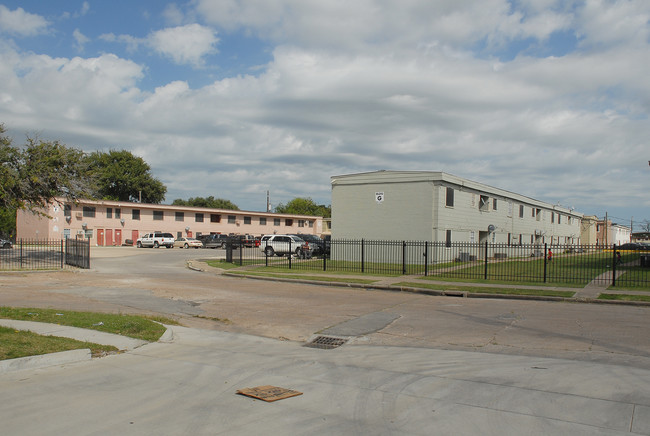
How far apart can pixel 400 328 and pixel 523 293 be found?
844 cm

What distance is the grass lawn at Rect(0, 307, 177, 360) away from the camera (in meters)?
8.23

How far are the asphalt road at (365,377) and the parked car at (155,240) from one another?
46934mm

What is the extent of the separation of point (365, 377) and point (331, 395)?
103cm

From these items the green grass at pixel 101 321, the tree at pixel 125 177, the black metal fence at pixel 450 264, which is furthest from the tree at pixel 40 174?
the tree at pixel 125 177

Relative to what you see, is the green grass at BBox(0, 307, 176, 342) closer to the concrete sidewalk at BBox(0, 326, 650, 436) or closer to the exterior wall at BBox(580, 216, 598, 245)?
the concrete sidewalk at BBox(0, 326, 650, 436)

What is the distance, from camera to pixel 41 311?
40.2 ft

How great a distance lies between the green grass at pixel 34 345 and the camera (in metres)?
7.94

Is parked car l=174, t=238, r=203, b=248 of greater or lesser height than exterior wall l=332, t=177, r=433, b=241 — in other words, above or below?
below

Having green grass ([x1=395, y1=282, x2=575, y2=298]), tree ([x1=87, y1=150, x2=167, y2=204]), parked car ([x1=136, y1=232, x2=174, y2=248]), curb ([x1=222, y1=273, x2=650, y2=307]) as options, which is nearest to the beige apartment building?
parked car ([x1=136, y1=232, x2=174, y2=248])

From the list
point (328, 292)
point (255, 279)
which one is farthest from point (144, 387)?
point (255, 279)

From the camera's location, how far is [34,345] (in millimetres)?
8438

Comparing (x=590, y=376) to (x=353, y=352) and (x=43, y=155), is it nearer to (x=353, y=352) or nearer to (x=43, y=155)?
(x=353, y=352)

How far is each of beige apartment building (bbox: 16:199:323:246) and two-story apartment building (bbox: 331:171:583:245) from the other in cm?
3038

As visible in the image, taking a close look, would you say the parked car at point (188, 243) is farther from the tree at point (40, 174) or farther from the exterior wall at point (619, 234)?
the exterior wall at point (619, 234)
